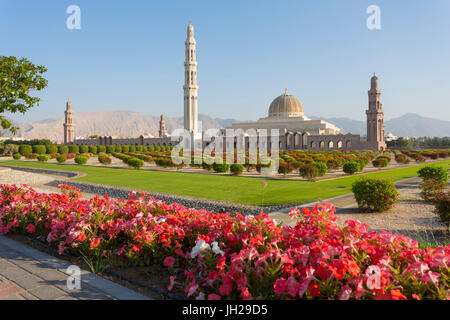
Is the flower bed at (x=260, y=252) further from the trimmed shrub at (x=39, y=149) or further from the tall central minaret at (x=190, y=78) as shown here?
the tall central minaret at (x=190, y=78)

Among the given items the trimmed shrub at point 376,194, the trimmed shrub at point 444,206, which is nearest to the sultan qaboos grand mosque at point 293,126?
the trimmed shrub at point 376,194

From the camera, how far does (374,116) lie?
5078 centimetres

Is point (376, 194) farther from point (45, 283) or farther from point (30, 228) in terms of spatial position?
point (30, 228)

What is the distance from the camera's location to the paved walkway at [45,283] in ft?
8.99

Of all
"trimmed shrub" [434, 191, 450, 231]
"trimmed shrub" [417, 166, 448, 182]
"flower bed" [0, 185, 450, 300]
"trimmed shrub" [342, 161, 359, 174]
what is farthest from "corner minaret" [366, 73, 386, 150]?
"flower bed" [0, 185, 450, 300]

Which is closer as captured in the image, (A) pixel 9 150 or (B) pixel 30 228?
(B) pixel 30 228

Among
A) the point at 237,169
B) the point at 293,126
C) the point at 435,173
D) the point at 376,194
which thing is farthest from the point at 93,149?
the point at 376,194

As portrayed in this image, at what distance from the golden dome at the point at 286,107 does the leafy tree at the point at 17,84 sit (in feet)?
182

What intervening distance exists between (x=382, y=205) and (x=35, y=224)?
6927mm

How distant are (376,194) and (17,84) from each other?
1345 centimetres

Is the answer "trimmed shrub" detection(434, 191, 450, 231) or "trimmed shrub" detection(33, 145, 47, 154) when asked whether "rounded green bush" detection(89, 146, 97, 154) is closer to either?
"trimmed shrub" detection(33, 145, 47, 154)

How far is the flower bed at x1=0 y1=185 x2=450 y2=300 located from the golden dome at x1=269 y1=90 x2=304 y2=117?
205 feet

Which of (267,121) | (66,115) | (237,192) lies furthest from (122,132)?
(237,192)
